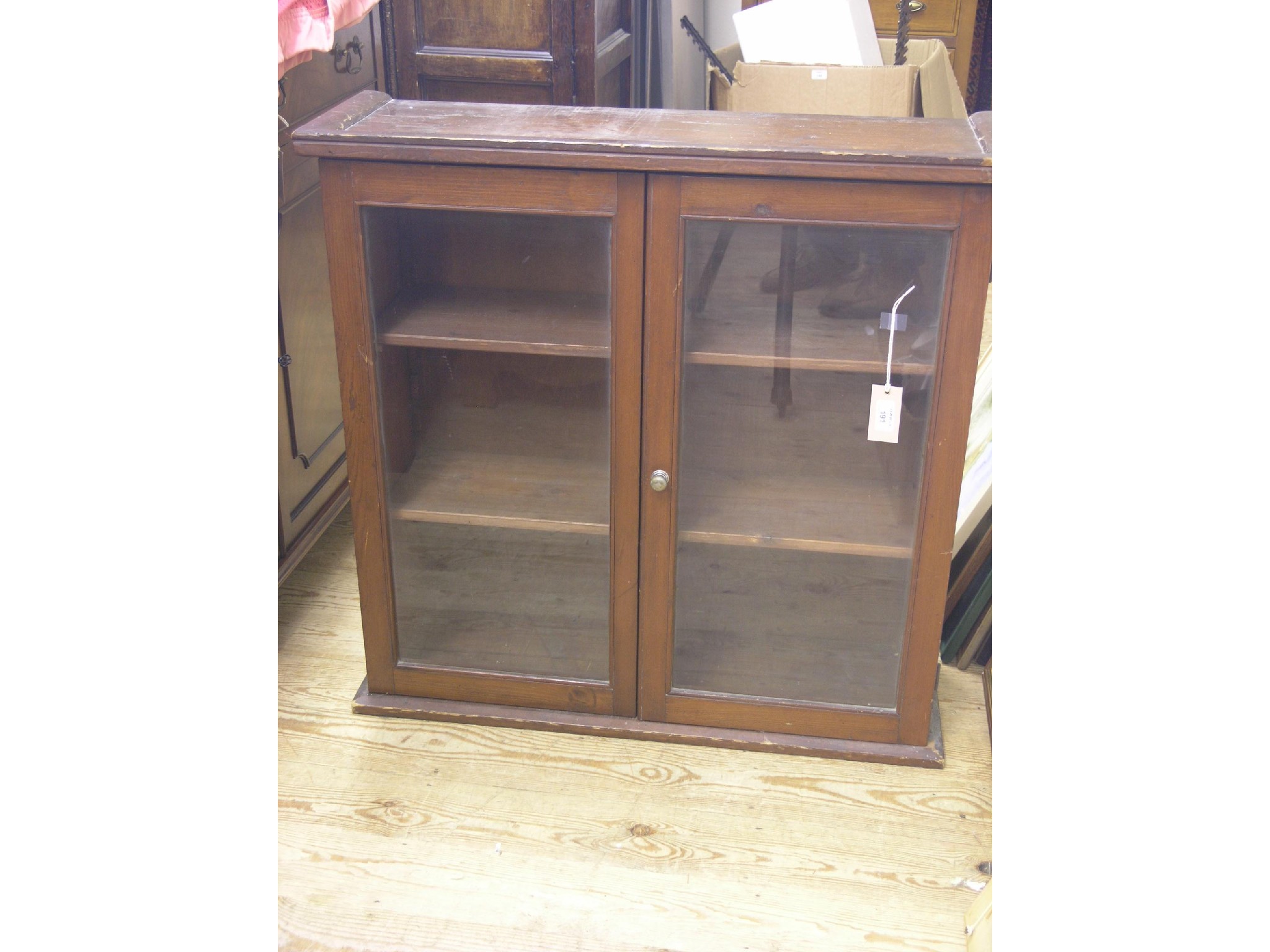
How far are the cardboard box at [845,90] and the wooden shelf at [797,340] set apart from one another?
50.6 inches

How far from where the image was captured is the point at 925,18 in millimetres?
3945

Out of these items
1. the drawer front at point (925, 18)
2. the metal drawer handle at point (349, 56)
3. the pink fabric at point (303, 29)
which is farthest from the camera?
the drawer front at point (925, 18)

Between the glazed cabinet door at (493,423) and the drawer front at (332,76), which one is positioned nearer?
the glazed cabinet door at (493,423)

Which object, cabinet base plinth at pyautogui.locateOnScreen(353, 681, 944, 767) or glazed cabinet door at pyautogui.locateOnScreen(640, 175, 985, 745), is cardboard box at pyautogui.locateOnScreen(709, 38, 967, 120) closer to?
glazed cabinet door at pyautogui.locateOnScreen(640, 175, 985, 745)

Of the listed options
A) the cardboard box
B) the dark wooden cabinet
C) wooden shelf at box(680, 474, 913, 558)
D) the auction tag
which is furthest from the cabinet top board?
the cardboard box

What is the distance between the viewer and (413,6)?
93.9 inches

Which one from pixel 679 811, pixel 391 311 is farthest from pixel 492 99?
pixel 679 811

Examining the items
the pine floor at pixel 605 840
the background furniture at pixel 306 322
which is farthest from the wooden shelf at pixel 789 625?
the background furniture at pixel 306 322

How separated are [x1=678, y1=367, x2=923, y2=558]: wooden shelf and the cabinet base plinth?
12.6 inches

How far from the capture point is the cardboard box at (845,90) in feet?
8.57

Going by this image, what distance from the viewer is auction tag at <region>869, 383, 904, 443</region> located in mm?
1419

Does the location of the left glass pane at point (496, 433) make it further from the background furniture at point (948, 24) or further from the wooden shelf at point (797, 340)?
the background furniture at point (948, 24)

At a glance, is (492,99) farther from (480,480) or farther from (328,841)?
(328,841)

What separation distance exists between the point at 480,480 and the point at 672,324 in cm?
41
